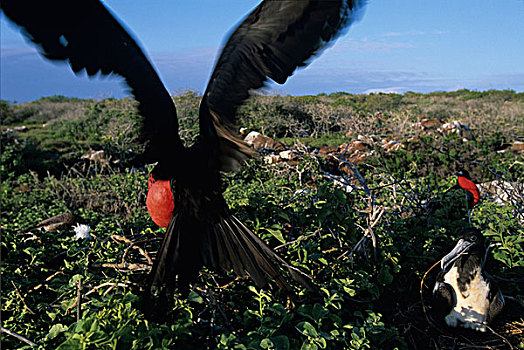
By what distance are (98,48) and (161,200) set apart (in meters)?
0.65

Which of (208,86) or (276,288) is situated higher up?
(208,86)


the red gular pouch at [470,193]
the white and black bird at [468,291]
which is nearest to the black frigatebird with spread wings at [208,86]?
the white and black bird at [468,291]

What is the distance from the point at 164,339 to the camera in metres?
1.08

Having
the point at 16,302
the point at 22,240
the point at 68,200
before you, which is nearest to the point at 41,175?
the point at 68,200

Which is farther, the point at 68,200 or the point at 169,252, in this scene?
the point at 68,200

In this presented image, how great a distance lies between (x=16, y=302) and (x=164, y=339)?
0.78 m

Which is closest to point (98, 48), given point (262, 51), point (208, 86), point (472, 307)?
point (208, 86)

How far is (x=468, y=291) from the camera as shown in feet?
5.95

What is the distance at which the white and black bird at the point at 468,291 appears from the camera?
177 centimetres

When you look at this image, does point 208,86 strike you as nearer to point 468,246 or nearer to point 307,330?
point 307,330

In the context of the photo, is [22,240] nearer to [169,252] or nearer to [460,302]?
[169,252]

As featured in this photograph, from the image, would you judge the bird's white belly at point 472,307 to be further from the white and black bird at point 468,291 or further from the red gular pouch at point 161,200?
the red gular pouch at point 161,200

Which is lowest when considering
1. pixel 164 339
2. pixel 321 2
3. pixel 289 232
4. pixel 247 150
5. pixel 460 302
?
pixel 460 302

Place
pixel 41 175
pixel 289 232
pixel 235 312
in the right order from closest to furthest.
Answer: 1. pixel 235 312
2. pixel 289 232
3. pixel 41 175
